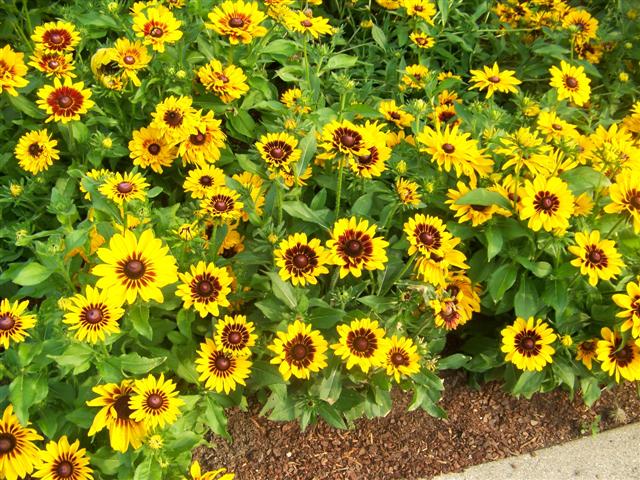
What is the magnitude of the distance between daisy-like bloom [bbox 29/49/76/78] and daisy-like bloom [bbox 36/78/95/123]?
51mm

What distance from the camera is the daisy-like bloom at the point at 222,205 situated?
2064mm

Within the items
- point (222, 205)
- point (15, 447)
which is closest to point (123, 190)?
point (222, 205)

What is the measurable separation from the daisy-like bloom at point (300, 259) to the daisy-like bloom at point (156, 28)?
98cm

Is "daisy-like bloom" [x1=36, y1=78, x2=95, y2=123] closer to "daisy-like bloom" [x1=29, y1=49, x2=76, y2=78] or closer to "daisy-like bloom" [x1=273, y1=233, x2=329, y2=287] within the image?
"daisy-like bloom" [x1=29, y1=49, x2=76, y2=78]

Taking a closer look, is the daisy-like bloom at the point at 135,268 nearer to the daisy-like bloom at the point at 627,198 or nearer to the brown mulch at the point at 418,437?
the brown mulch at the point at 418,437

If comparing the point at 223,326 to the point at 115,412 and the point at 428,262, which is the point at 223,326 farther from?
the point at 428,262

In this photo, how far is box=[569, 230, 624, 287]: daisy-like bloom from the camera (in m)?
2.10

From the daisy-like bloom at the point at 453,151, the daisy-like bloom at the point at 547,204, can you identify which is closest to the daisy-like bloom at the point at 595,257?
the daisy-like bloom at the point at 547,204

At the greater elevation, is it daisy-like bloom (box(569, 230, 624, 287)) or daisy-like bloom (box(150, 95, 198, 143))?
daisy-like bloom (box(150, 95, 198, 143))

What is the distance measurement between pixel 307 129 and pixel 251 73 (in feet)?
1.58

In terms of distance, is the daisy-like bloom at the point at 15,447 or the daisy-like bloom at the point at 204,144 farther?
the daisy-like bloom at the point at 204,144

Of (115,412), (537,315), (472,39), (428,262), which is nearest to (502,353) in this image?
(537,315)

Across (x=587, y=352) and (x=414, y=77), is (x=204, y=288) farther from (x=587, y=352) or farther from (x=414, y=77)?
(x=414, y=77)

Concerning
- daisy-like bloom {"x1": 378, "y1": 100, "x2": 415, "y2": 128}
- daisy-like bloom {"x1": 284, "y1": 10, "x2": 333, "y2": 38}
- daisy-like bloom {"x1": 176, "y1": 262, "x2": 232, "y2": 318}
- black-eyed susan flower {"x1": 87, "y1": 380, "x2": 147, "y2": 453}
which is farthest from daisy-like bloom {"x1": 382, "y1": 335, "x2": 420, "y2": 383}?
daisy-like bloom {"x1": 284, "y1": 10, "x2": 333, "y2": 38}
